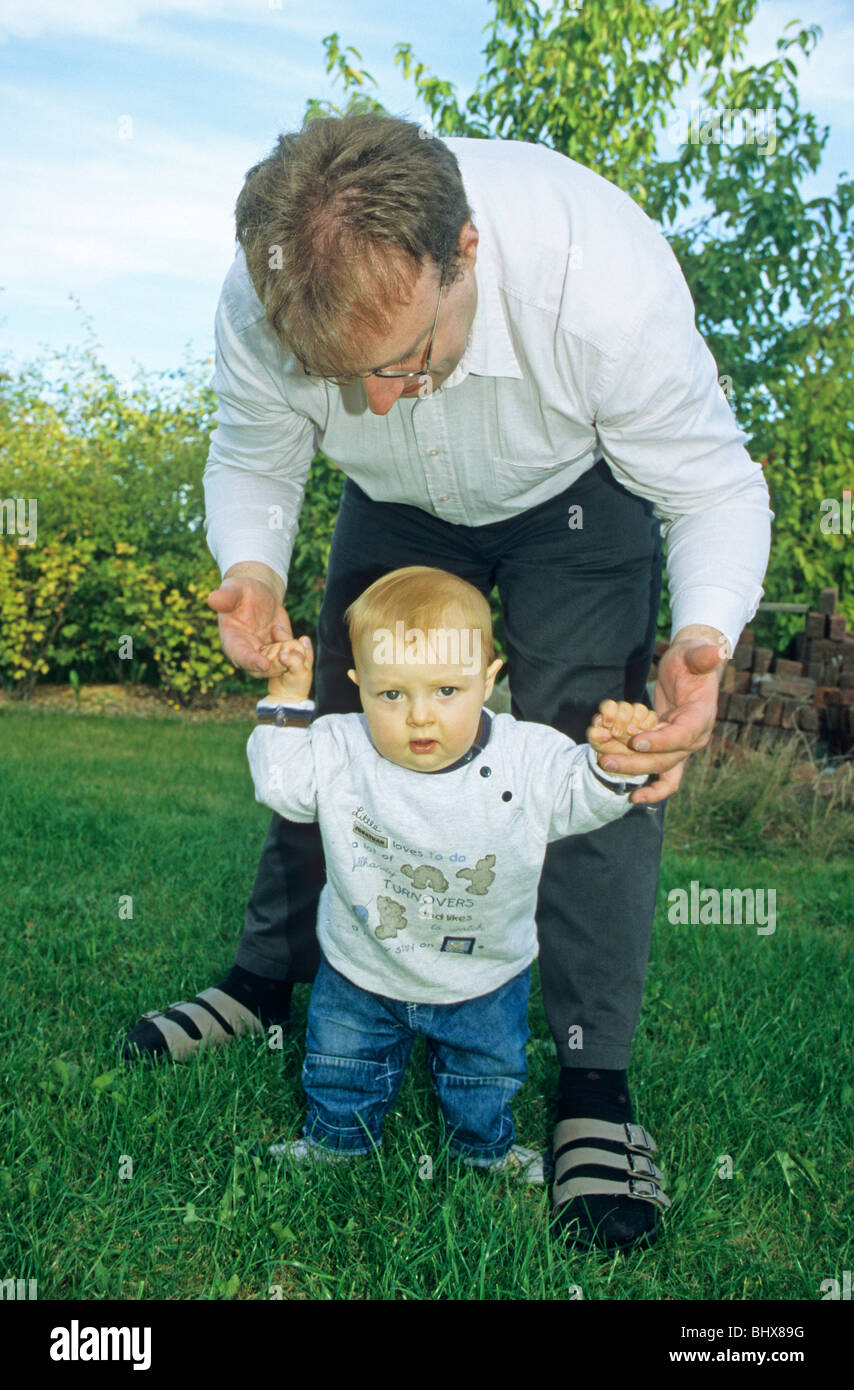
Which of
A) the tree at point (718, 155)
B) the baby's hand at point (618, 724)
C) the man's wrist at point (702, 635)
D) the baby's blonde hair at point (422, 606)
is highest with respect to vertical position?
the tree at point (718, 155)

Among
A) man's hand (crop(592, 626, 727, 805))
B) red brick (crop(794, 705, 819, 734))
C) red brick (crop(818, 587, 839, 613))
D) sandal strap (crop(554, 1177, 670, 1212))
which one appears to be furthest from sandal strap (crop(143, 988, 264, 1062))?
red brick (crop(818, 587, 839, 613))

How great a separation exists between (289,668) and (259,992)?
98 centimetres

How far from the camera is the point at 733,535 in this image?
2.06m

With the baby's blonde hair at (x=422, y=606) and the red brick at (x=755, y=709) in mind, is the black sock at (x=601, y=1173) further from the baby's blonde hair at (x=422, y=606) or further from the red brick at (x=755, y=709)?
the red brick at (x=755, y=709)

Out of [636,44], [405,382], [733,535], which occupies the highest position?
[636,44]

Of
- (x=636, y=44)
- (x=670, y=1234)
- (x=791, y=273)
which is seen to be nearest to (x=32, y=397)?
(x=636, y=44)

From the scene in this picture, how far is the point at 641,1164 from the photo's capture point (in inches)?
84.1

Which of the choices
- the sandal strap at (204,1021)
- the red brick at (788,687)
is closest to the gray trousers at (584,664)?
the sandal strap at (204,1021)

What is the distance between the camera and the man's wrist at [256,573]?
2324mm

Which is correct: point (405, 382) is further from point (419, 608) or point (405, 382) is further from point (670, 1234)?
point (670, 1234)

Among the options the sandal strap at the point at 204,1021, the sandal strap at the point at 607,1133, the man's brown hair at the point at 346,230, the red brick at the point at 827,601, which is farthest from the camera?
the red brick at the point at 827,601

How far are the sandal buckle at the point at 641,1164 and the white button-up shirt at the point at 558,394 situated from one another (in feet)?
3.33

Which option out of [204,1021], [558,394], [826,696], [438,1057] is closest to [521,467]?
[558,394]

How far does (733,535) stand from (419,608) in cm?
60
